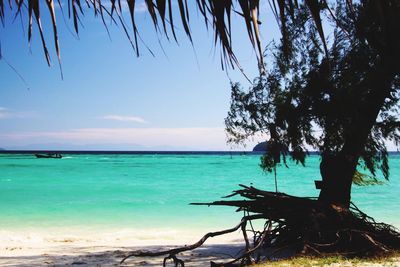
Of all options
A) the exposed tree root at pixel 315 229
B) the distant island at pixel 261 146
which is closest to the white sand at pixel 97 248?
the exposed tree root at pixel 315 229

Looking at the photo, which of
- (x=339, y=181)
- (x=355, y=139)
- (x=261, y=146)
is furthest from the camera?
(x=261, y=146)

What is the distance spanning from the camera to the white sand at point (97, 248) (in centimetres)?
678

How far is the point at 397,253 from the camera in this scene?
5891mm

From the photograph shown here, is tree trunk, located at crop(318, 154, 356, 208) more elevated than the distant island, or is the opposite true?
the distant island

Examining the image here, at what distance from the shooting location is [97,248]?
8.40 m

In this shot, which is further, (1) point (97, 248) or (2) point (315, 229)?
(1) point (97, 248)

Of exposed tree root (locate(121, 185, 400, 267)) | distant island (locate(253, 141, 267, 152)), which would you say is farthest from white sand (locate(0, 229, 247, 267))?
distant island (locate(253, 141, 267, 152))

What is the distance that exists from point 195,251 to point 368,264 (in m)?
3.68

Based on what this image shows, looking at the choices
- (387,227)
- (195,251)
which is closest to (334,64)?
(387,227)

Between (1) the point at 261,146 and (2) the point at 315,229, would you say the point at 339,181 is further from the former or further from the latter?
(1) the point at 261,146

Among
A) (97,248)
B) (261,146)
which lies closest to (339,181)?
(261,146)

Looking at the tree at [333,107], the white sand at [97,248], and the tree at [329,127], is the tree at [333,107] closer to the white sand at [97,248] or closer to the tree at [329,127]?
the tree at [329,127]

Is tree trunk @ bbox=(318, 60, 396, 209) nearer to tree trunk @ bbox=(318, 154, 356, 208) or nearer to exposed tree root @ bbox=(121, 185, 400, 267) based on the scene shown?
tree trunk @ bbox=(318, 154, 356, 208)

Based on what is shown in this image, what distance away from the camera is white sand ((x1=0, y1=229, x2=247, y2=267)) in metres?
6.78
